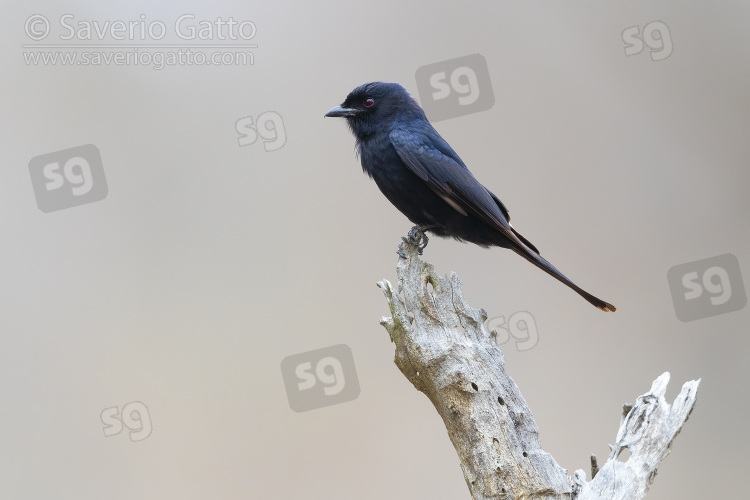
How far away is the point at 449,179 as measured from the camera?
9.78 feet

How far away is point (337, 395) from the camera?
4.36 m

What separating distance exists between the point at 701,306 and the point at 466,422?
314cm

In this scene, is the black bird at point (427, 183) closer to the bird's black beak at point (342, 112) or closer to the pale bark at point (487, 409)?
the bird's black beak at point (342, 112)

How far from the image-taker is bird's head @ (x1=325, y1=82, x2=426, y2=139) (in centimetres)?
331

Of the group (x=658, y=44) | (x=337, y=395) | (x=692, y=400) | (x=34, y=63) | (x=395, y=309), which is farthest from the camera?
(x=658, y=44)

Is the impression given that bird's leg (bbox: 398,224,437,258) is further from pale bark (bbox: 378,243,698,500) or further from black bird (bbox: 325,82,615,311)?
pale bark (bbox: 378,243,698,500)

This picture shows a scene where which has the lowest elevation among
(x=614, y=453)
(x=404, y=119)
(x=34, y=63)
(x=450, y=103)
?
(x=614, y=453)

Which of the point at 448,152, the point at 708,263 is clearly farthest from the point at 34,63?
the point at 708,263

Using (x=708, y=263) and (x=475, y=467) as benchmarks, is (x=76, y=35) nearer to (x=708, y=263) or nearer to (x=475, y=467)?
(x=475, y=467)

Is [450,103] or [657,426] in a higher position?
[450,103]
